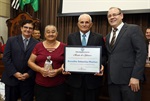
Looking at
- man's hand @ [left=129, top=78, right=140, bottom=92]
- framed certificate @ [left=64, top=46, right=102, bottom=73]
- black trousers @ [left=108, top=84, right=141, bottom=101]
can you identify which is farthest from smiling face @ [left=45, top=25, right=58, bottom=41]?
man's hand @ [left=129, top=78, right=140, bottom=92]

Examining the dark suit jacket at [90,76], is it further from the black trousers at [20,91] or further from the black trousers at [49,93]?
the black trousers at [20,91]

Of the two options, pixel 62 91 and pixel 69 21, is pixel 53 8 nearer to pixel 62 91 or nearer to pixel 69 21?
pixel 69 21

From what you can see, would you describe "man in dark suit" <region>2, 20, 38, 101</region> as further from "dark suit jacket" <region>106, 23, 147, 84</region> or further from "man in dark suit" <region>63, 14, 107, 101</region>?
"dark suit jacket" <region>106, 23, 147, 84</region>

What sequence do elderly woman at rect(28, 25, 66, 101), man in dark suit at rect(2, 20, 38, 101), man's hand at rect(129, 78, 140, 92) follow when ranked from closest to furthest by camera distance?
man's hand at rect(129, 78, 140, 92) < elderly woman at rect(28, 25, 66, 101) < man in dark suit at rect(2, 20, 38, 101)

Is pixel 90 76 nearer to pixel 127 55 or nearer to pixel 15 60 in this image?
pixel 127 55

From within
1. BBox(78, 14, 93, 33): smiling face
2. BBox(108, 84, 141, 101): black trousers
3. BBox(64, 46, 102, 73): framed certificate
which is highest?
BBox(78, 14, 93, 33): smiling face

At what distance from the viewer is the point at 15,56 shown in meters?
2.63

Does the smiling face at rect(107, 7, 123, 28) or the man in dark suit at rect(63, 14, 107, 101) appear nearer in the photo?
the smiling face at rect(107, 7, 123, 28)

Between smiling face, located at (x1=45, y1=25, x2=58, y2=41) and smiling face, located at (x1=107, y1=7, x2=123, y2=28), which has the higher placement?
smiling face, located at (x1=107, y1=7, x2=123, y2=28)

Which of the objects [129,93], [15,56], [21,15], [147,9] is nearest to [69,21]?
[21,15]

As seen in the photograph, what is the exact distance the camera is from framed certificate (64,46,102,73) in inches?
90.7

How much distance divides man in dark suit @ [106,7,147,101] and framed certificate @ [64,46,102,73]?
0.46ft

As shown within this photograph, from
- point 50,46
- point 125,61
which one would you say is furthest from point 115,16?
point 50,46

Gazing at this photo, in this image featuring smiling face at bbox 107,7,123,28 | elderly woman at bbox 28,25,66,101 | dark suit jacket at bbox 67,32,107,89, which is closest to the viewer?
smiling face at bbox 107,7,123,28
